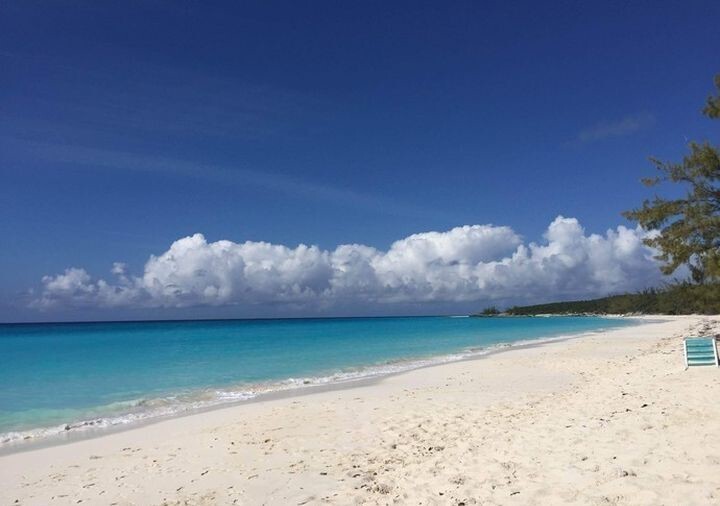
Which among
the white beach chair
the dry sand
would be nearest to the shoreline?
the dry sand

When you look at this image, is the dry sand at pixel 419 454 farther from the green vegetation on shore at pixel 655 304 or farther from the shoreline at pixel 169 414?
the green vegetation on shore at pixel 655 304

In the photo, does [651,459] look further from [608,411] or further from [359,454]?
[359,454]

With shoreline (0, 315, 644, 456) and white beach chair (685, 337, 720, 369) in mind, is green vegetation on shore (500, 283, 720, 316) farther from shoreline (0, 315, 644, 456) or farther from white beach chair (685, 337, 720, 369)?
shoreline (0, 315, 644, 456)

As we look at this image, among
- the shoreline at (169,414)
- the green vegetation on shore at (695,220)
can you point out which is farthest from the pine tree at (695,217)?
the shoreline at (169,414)

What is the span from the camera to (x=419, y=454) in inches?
301

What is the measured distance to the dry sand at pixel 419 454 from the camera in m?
5.80

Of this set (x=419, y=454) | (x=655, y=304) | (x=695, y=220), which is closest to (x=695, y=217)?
(x=695, y=220)

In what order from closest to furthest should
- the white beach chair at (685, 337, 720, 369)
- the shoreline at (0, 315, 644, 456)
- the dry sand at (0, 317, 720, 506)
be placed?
the dry sand at (0, 317, 720, 506)
the shoreline at (0, 315, 644, 456)
the white beach chair at (685, 337, 720, 369)

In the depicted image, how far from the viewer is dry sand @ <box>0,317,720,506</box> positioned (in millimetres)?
5805

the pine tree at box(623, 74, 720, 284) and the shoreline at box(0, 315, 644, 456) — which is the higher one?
the pine tree at box(623, 74, 720, 284)

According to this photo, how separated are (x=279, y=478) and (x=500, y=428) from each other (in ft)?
13.4

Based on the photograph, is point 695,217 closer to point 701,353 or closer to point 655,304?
point 701,353

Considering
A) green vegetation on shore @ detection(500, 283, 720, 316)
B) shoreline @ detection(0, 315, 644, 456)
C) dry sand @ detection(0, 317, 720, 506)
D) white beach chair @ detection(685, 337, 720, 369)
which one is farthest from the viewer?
green vegetation on shore @ detection(500, 283, 720, 316)

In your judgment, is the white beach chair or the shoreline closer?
the shoreline
